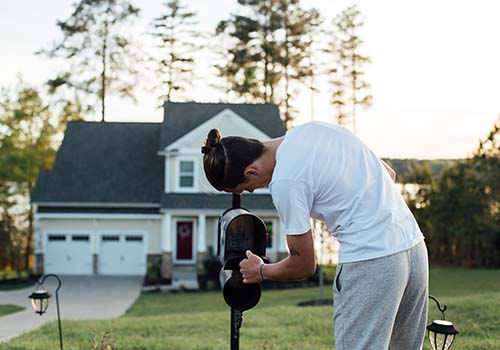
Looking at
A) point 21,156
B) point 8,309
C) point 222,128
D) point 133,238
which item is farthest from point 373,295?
point 21,156

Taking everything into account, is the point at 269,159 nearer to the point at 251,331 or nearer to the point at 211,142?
the point at 211,142

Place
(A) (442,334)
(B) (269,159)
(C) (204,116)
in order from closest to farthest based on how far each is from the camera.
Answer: (B) (269,159) → (A) (442,334) → (C) (204,116)

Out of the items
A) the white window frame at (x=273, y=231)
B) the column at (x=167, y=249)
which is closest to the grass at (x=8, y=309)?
the column at (x=167, y=249)

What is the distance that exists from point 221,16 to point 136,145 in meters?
9.38

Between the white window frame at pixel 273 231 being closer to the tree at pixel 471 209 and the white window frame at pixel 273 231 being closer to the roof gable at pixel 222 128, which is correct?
the roof gable at pixel 222 128

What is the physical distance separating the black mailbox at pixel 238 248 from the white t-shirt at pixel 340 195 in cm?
39

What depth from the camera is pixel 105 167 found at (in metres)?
22.8

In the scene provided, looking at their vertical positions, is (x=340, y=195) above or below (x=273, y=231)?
above

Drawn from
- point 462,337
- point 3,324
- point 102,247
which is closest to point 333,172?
point 462,337

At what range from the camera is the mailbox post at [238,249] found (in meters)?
2.96

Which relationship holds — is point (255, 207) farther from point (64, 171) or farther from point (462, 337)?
point (462, 337)

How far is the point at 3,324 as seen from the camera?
1256 centimetres

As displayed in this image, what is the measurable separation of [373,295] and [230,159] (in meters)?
0.75

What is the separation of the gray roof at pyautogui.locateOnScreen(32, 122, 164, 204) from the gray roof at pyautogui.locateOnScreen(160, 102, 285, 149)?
5.24ft
